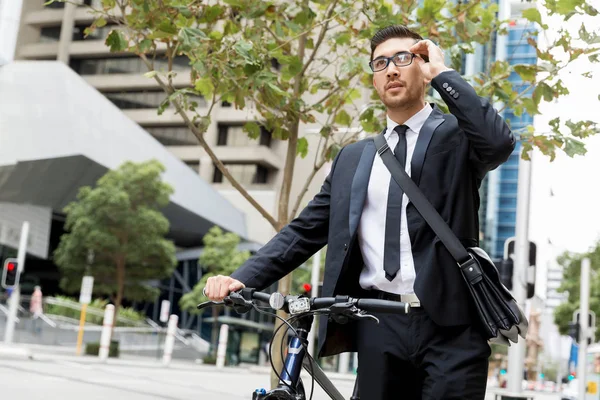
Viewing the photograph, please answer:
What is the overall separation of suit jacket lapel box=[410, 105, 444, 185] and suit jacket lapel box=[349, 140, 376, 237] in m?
0.17

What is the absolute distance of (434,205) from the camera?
2.53 m

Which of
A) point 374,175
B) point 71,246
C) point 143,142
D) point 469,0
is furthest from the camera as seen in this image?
point 143,142

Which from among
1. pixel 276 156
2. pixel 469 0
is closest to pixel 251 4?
pixel 469 0

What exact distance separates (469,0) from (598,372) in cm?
1709

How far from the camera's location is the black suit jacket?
2.42 meters

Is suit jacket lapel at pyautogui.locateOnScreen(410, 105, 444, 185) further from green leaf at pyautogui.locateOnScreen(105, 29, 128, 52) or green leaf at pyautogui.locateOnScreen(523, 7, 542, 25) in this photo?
green leaf at pyautogui.locateOnScreen(105, 29, 128, 52)

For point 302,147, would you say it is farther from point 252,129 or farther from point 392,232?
point 392,232

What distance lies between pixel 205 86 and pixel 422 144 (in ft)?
16.3

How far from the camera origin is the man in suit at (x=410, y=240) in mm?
2410

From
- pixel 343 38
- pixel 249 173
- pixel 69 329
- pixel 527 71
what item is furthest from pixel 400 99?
pixel 249 173

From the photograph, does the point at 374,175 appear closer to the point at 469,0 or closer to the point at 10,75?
the point at 469,0

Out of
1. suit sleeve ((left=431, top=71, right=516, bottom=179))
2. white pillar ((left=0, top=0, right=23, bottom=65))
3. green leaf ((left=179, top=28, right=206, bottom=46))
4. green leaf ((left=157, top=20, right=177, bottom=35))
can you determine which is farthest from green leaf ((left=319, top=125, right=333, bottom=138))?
suit sleeve ((left=431, top=71, right=516, bottom=179))

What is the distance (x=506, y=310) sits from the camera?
7.82 ft

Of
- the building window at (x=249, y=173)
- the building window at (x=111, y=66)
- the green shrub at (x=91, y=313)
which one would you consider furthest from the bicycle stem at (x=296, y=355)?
the building window at (x=111, y=66)
